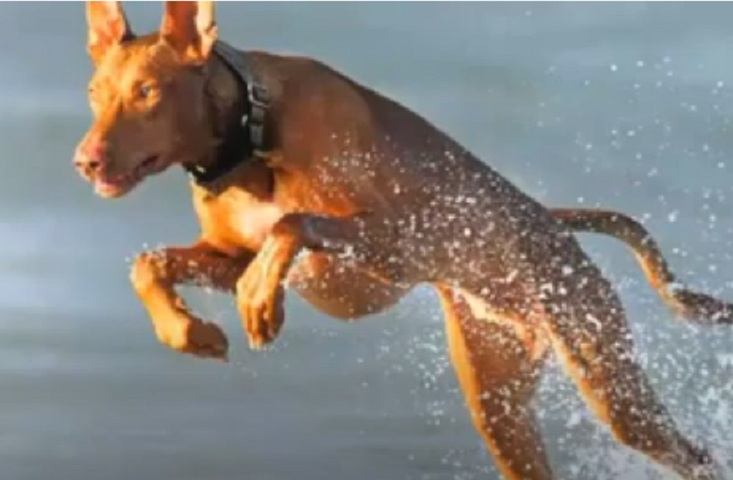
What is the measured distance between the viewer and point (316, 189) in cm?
744

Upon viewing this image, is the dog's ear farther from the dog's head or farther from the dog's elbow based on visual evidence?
the dog's elbow

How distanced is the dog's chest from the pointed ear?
1.82 feet

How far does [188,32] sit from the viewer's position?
7230 mm

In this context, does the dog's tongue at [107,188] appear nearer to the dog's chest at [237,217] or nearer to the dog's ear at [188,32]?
the dog's ear at [188,32]

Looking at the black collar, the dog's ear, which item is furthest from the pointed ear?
the black collar

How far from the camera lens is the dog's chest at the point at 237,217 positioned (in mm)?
7535

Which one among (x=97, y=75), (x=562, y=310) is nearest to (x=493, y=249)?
(x=562, y=310)

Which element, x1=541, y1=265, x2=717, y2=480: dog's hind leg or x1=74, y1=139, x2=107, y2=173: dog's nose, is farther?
x1=541, y1=265, x2=717, y2=480: dog's hind leg

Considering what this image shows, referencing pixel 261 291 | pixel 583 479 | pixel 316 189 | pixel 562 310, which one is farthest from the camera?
pixel 583 479

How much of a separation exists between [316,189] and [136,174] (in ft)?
Answer: 1.80

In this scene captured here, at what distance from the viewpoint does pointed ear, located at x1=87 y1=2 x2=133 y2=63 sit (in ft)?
24.0

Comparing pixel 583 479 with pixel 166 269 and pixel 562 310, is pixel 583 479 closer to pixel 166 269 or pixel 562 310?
pixel 562 310

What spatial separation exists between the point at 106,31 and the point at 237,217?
0.67 meters

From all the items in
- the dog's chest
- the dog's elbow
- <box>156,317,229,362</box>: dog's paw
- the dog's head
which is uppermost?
the dog's head
